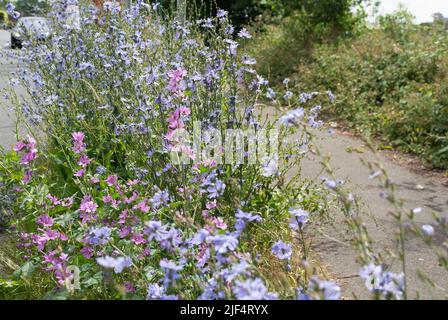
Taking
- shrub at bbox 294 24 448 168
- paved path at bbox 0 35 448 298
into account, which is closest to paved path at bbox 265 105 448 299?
paved path at bbox 0 35 448 298

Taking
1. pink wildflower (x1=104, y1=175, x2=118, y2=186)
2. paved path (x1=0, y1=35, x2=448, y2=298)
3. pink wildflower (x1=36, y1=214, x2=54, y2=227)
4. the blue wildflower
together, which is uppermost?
the blue wildflower

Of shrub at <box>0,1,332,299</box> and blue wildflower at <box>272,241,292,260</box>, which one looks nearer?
blue wildflower at <box>272,241,292,260</box>

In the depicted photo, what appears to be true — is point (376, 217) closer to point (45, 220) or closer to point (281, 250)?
point (281, 250)

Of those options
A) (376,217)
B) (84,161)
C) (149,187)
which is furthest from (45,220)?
(376,217)

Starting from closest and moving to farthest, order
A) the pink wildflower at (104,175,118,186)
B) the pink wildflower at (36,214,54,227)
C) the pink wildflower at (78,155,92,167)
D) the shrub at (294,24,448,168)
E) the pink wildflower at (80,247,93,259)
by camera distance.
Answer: the pink wildflower at (80,247,93,259), the pink wildflower at (36,214,54,227), the pink wildflower at (78,155,92,167), the pink wildflower at (104,175,118,186), the shrub at (294,24,448,168)

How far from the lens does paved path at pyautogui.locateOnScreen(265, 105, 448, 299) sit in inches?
128

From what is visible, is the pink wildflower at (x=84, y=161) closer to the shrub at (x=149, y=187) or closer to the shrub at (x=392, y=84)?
the shrub at (x=149, y=187)

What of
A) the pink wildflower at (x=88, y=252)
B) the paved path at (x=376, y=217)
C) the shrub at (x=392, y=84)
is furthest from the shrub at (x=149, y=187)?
the shrub at (x=392, y=84)

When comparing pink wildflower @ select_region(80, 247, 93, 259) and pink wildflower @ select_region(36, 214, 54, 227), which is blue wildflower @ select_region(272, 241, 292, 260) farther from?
pink wildflower @ select_region(36, 214, 54, 227)

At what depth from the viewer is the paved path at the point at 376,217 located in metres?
3.24

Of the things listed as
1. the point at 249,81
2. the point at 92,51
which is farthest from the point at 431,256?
the point at 92,51

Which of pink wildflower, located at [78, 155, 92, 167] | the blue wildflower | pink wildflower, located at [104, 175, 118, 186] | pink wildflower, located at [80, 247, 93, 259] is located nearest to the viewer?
the blue wildflower

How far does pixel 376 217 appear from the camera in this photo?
4.23 m

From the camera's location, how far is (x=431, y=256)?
3594 mm
